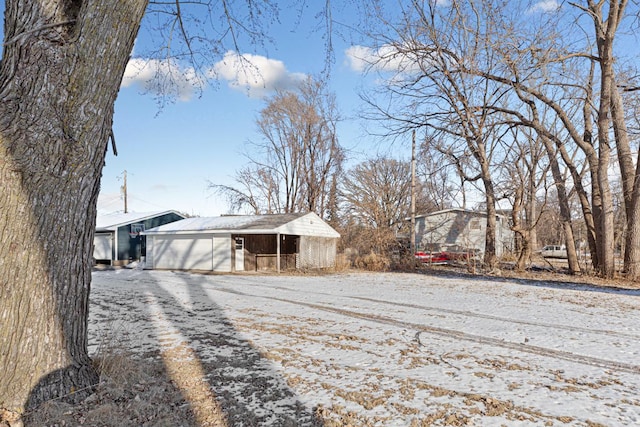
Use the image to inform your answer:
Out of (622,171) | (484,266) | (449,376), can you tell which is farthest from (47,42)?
(484,266)

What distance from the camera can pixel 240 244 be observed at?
2108 cm

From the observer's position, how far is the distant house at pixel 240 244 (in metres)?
20.5

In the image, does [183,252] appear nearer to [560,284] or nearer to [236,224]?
[236,224]

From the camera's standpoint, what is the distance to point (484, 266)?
19.7 meters

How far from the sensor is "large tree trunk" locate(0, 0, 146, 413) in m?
2.95

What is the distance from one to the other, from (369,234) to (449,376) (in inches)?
741

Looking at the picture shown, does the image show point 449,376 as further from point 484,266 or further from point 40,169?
point 484,266

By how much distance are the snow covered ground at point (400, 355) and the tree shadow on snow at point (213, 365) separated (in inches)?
0.8

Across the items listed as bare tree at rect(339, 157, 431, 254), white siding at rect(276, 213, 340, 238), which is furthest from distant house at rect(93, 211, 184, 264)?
bare tree at rect(339, 157, 431, 254)

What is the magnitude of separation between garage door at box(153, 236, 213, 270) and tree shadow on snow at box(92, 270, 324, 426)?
39.7ft

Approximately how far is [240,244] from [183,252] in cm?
312

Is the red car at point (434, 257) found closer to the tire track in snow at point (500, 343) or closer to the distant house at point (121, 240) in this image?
the tire track in snow at point (500, 343)

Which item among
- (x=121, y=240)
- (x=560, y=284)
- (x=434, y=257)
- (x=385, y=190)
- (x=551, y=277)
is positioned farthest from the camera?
(x=385, y=190)

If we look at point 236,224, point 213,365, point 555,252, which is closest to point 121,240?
point 236,224
